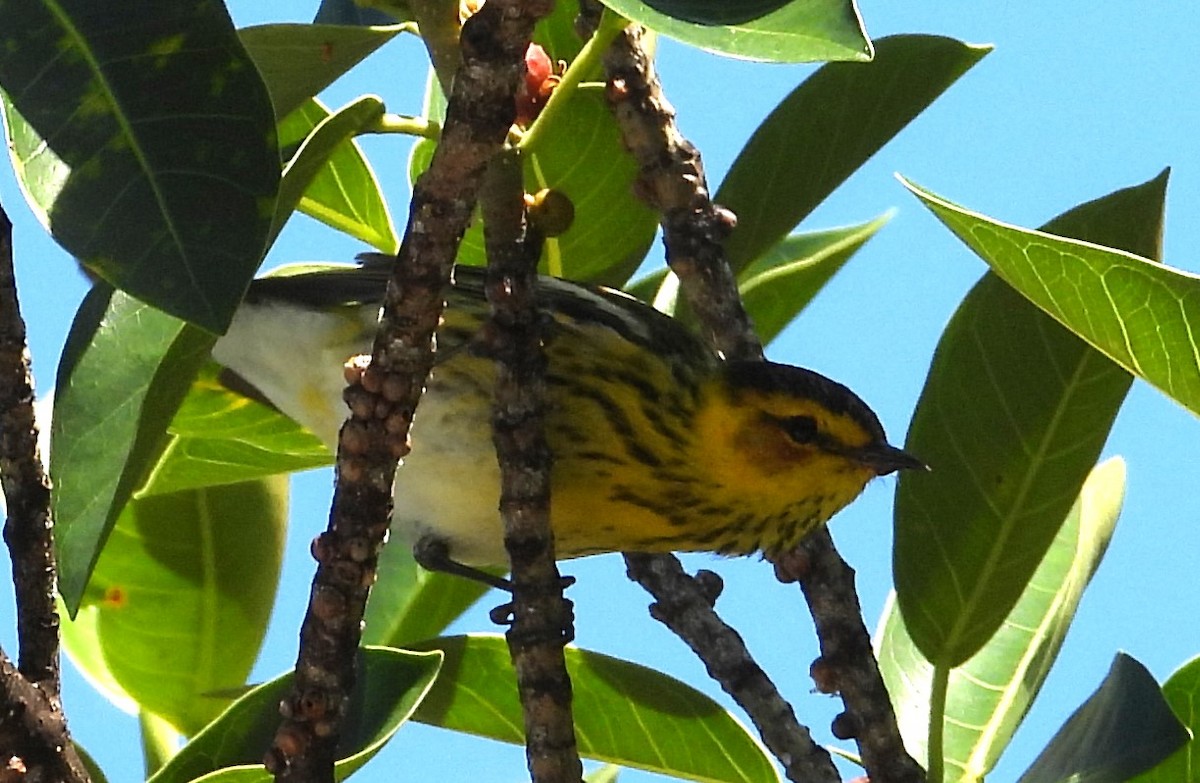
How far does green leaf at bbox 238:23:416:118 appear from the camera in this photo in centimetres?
195

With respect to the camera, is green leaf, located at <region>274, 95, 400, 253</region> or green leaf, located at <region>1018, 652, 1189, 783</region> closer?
green leaf, located at <region>1018, 652, 1189, 783</region>

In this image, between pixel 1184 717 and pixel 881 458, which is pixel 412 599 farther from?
pixel 1184 717

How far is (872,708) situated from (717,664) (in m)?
0.24

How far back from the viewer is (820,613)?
2.19 m

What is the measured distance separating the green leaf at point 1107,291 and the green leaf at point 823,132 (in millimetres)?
728

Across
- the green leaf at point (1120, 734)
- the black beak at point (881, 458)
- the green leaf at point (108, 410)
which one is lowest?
the green leaf at point (1120, 734)

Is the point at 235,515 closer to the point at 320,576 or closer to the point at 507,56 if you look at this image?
the point at 320,576

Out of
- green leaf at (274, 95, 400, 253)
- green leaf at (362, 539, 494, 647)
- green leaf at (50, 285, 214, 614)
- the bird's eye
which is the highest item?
green leaf at (274, 95, 400, 253)

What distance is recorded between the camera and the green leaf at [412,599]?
3.00 m

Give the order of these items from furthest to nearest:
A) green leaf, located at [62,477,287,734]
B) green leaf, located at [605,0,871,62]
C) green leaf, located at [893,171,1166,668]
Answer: green leaf, located at [62,477,287,734] < green leaf, located at [893,171,1166,668] < green leaf, located at [605,0,871,62]

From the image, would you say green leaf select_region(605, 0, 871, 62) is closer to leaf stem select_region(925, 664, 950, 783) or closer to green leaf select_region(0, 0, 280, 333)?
green leaf select_region(0, 0, 280, 333)

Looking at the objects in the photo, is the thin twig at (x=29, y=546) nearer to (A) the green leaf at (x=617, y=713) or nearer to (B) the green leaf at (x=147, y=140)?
(B) the green leaf at (x=147, y=140)

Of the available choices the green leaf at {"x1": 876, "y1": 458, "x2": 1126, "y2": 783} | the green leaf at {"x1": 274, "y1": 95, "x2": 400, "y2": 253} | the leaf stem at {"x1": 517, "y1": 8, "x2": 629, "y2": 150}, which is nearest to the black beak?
the green leaf at {"x1": 876, "y1": 458, "x2": 1126, "y2": 783}

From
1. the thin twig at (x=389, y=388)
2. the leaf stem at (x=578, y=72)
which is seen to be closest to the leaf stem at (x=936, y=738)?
the thin twig at (x=389, y=388)
